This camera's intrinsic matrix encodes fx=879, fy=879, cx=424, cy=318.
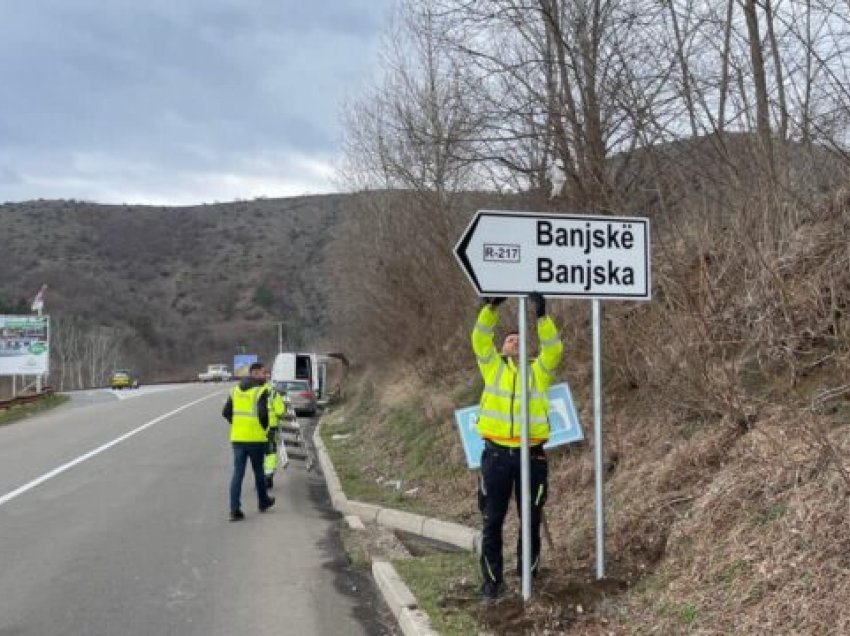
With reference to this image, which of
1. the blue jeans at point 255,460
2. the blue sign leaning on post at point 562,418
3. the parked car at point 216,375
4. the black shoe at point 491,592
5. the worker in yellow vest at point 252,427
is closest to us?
the black shoe at point 491,592

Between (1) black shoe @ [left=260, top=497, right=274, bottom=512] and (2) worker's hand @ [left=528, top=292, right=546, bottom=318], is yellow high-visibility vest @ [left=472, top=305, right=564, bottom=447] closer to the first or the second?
(2) worker's hand @ [left=528, top=292, right=546, bottom=318]

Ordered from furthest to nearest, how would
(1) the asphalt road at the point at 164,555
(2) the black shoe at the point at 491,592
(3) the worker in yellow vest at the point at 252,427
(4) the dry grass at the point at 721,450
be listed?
(3) the worker in yellow vest at the point at 252,427 < (1) the asphalt road at the point at 164,555 < (2) the black shoe at the point at 491,592 < (4) the dry grass at the point at 721,450

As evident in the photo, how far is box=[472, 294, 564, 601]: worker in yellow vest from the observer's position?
5.89 m

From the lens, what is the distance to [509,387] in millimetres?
5992

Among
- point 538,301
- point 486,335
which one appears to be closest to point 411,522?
point 486,335

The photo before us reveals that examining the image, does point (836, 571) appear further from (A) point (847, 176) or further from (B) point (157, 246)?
(B) point (157, 246)

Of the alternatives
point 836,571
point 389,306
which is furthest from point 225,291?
point 836,571

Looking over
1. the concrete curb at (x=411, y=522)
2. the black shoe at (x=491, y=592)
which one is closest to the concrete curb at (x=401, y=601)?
the black shoe at (x=491, y=592)

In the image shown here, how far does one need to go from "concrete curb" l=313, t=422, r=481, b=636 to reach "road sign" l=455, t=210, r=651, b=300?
225 cm

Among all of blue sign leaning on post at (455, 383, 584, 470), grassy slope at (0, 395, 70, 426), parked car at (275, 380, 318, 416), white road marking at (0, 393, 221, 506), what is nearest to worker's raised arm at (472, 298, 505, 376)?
→ blue sign leaning on post at (455, 383, 584, 470)

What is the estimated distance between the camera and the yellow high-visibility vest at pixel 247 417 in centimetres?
1094

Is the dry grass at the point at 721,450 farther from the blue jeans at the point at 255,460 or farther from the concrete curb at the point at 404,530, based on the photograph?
the blue jeans at the point at 255,460

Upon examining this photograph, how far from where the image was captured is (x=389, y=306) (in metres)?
23.6

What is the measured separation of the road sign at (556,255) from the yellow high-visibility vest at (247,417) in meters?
5.99
